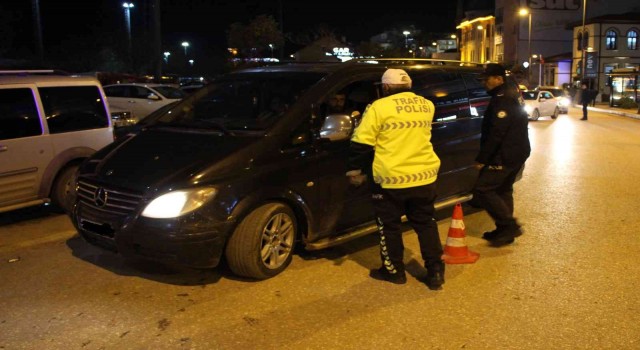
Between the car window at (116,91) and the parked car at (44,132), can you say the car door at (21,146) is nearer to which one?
the parked car at (44,132)

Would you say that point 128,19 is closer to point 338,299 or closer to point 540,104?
point 540,104

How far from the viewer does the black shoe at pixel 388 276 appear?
4.89 metres

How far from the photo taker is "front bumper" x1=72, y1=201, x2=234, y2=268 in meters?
4.42

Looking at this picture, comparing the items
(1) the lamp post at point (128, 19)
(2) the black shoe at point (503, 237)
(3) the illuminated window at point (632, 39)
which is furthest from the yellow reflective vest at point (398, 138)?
(3) the illuminated window at point (632, 39)

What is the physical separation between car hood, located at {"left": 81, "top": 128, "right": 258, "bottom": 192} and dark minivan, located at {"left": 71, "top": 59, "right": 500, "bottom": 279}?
0.01 m

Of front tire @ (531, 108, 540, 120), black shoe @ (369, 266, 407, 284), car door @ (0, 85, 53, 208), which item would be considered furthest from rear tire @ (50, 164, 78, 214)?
front tire @ (531, 108, 540, 120)

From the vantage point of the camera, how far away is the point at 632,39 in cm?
4550

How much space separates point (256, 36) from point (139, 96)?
23.4 meters

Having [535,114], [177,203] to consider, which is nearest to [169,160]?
[177,203]

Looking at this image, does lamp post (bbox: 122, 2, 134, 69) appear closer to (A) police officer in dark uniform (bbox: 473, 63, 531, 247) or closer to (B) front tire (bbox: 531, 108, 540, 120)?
(B) front tire (bbox: 531, 108, 540, 120)

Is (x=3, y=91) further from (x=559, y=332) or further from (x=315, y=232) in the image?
(x=559, y=332)

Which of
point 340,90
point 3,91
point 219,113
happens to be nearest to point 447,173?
point 340,90

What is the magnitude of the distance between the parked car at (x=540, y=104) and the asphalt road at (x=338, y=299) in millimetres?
17779

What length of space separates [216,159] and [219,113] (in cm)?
111
